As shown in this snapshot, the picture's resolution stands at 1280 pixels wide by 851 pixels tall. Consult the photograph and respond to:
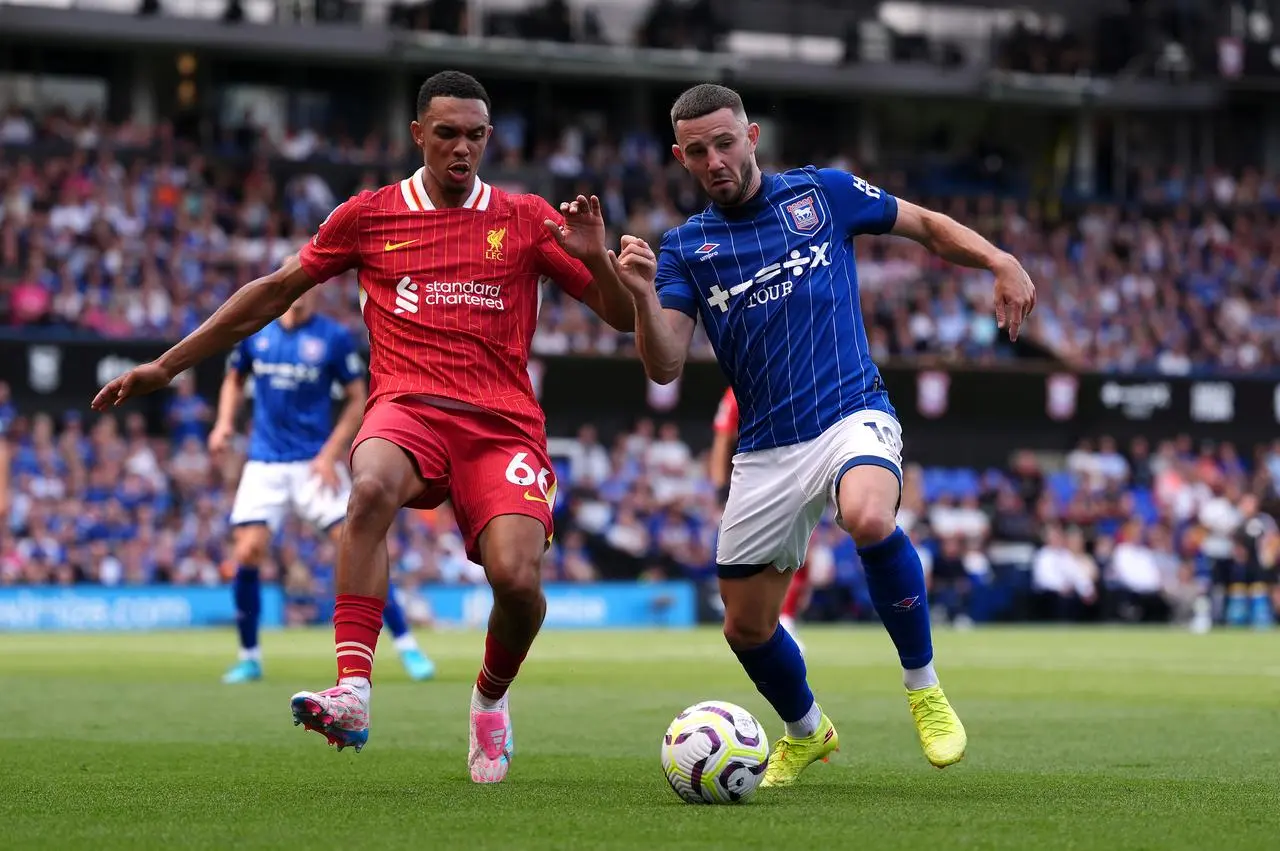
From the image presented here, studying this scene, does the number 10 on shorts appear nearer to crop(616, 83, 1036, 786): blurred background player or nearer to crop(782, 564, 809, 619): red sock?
crop(616, 83, 1036, 786): blurred background player

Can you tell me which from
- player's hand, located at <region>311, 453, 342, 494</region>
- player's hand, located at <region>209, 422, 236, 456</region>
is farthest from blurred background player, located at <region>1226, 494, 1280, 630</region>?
player's hand, located at <region>311, 453, 342, 494</region>

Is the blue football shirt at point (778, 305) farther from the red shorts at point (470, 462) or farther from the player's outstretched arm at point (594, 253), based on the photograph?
the red shorts at point (470, 462)

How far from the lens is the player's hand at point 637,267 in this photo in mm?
6617

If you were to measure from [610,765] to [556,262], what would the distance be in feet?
6.91

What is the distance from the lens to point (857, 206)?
7551mm

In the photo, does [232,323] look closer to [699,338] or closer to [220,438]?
[220,438]

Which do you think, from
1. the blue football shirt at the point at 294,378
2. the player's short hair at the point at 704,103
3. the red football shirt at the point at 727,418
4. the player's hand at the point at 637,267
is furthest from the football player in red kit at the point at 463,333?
the red football shirt at the point at 727,418

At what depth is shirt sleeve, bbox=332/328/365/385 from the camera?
13.7m

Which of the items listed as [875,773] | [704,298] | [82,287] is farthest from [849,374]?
[82,287]

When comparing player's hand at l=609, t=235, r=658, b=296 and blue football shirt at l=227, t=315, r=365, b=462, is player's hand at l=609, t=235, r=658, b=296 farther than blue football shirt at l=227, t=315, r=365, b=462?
No

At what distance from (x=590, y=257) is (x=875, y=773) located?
7.78ft

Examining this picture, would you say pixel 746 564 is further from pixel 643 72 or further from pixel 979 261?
pixel 643 72

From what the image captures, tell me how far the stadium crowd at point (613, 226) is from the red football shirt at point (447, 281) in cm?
2054

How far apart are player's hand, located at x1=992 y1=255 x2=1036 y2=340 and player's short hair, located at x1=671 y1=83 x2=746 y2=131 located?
3.81 feet
